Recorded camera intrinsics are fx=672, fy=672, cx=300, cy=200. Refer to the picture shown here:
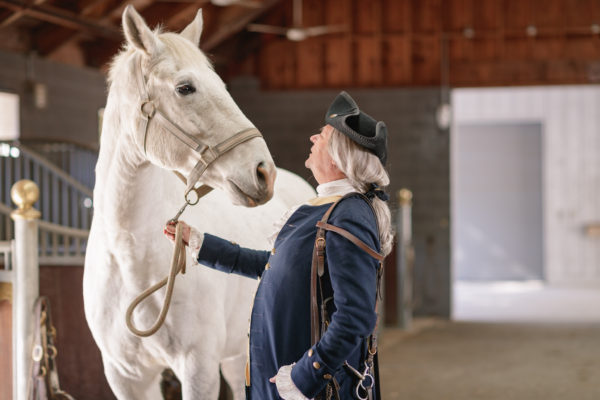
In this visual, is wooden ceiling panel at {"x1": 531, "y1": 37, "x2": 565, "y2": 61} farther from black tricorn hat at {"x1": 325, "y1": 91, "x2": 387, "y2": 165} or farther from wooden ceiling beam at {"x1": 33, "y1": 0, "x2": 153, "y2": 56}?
black tricorn hat at {"x1": 325, "y1": 91, "x2": 387, "y2": 165}

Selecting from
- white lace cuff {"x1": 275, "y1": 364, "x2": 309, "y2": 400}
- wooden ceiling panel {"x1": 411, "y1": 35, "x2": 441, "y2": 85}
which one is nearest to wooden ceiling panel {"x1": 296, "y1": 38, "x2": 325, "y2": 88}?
wooden ceiling panel {"x1": 411, "y1": 35, "x2": 441, "y2": 85}

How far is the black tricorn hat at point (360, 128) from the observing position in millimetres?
1398

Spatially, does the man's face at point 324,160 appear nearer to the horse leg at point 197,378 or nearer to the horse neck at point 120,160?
the horse neck at point 120,160

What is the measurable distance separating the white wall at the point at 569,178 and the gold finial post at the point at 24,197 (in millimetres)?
10051

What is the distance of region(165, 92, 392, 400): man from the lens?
4.31 feet

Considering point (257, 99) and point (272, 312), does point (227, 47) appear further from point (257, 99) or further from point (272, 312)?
point (272, 312)

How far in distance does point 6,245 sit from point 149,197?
0.97 metres

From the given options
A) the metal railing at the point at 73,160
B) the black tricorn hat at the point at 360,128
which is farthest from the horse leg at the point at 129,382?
the metal railing at the point at 73,160

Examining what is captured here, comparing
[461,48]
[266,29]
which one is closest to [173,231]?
[266,29]

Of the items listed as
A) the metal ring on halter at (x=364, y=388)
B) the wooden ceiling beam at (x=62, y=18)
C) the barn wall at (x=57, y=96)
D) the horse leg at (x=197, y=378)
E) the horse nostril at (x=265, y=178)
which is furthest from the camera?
the barn wall at (x=57, y=96)

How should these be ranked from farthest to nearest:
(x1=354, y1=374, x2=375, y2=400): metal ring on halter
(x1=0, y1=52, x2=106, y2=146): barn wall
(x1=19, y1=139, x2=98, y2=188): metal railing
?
(x1=0, y1=52, x2=106, y2=146): barn wall
(x1=19, y1=139, x2=98, y2=188): metal railing
(x1=354, y1=374, x2=375, y2=400): metal ring on halter

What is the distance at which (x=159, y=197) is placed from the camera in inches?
72.4

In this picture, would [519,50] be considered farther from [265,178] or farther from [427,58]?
[265,178]

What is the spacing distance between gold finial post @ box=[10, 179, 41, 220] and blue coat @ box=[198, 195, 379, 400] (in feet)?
3.99
